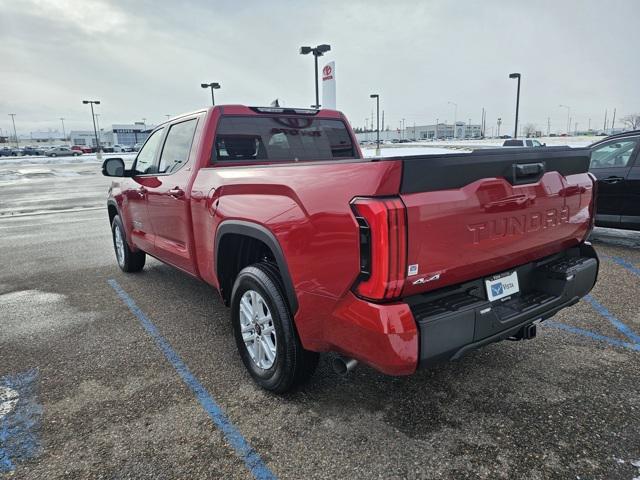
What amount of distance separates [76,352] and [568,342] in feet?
12.9

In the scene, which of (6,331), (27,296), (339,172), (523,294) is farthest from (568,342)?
(27,296)

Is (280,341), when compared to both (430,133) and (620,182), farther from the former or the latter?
(430,133)

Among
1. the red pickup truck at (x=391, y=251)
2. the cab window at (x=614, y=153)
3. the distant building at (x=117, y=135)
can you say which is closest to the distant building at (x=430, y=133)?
the distant building at (x=117, y=135)

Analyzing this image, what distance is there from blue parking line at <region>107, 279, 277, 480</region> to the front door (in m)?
1.03

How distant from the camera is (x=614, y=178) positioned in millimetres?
6547

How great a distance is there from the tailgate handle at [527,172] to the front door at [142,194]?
132 inches

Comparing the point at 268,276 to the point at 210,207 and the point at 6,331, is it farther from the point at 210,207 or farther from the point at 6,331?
the point at 6,331

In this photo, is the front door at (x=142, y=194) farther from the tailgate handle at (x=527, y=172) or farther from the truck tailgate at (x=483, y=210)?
the tailgate handle at (x=527, y=172)

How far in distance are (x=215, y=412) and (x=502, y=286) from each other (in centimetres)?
186

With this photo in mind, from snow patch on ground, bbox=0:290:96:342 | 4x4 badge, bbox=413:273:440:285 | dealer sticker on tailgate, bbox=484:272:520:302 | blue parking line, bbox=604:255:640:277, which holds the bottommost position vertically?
snow patch on ground, bbox=0:290:96:342

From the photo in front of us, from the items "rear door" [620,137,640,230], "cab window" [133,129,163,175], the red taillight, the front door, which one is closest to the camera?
the red taillight

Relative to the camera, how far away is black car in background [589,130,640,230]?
251 inches

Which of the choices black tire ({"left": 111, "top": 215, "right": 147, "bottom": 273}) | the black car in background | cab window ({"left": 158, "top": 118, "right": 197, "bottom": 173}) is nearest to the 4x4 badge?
cab window ({"left": 158, "top": 118, "right": 197, "bottom": 173})

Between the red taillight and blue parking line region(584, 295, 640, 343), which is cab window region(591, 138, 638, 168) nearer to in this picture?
blue parking line region(584, 295, 640, 343)
